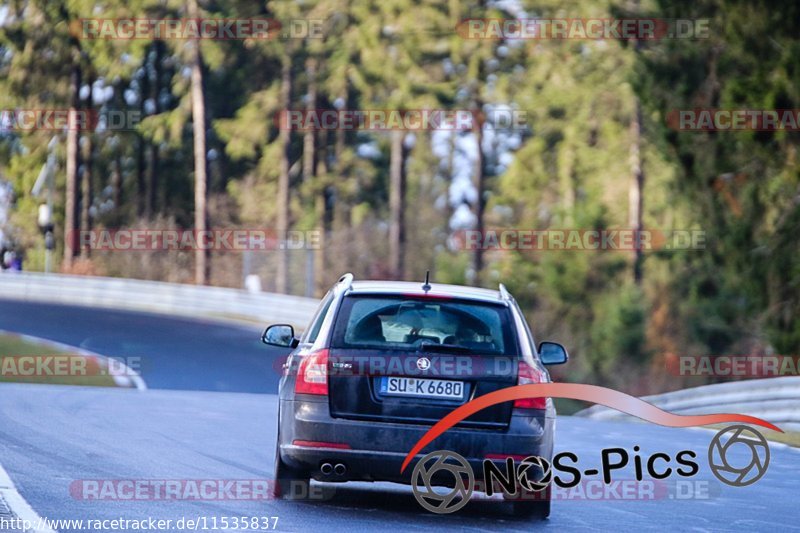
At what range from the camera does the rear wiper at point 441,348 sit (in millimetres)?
9102

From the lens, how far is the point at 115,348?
3036 centimetres

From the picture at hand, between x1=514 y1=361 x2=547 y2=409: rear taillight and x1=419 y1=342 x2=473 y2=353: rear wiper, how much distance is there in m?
0.35

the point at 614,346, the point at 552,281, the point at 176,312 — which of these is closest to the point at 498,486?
the point at 176,312

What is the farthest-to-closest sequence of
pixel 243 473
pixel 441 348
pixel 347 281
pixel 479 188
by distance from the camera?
pixel 479 188, pixel 243 473, pixel 347 281, pixel 441 348

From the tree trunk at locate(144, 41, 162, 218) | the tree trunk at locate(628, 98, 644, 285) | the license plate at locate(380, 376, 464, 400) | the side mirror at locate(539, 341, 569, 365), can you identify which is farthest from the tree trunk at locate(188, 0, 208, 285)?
the license plate at locate(380, 376, 464, 400)

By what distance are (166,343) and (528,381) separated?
2243 centimetres

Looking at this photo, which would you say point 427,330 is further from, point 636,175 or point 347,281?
point 636,175

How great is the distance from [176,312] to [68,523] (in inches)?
1285

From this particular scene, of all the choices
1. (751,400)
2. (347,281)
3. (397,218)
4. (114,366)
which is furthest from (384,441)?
(397,218)

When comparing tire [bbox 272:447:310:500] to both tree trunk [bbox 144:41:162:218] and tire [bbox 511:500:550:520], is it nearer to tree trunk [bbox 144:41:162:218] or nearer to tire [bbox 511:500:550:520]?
tire [bbox 511:500:550:520]

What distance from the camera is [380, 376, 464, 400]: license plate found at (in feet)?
29.7

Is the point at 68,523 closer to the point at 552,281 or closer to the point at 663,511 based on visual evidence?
the point at 663,511

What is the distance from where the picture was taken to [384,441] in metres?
8.98

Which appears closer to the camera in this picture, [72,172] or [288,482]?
[288,482]
